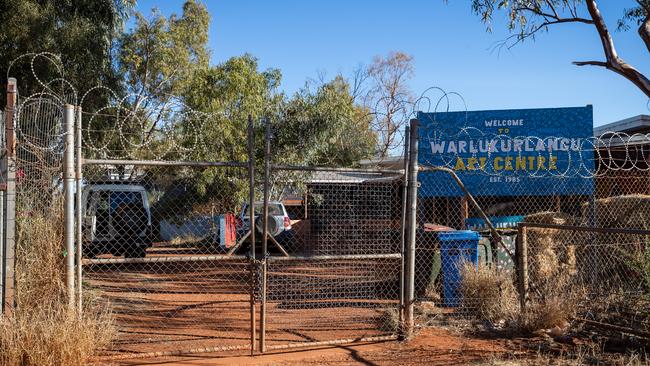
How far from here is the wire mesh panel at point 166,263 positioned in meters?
7.28

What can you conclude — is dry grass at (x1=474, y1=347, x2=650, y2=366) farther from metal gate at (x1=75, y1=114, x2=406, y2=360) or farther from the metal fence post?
the metal fence post

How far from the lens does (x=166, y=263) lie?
16.2 metres

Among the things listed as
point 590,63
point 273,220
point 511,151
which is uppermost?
point 590,63

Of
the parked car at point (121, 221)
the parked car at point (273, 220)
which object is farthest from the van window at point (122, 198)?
the parked car at point (273, 220)

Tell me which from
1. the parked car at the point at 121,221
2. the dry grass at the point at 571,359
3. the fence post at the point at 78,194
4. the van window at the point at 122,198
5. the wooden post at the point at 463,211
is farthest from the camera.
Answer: the van window at the point at 122,198

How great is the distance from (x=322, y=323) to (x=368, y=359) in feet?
5.62

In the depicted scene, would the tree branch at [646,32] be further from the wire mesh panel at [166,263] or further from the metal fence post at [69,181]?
the metal fence post at [69,181]

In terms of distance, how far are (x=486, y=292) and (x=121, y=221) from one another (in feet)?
29.8

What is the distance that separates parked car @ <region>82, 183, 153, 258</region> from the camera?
45.0 feet

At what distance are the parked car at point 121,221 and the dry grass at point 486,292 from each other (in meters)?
7.50

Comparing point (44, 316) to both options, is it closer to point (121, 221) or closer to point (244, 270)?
point (244, 270)

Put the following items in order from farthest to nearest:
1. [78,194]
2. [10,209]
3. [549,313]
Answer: [549,313] < [78,194] < [10,209]

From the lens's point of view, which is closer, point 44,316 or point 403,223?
point 44,316

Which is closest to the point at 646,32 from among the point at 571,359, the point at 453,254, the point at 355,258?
the point at 453,254
